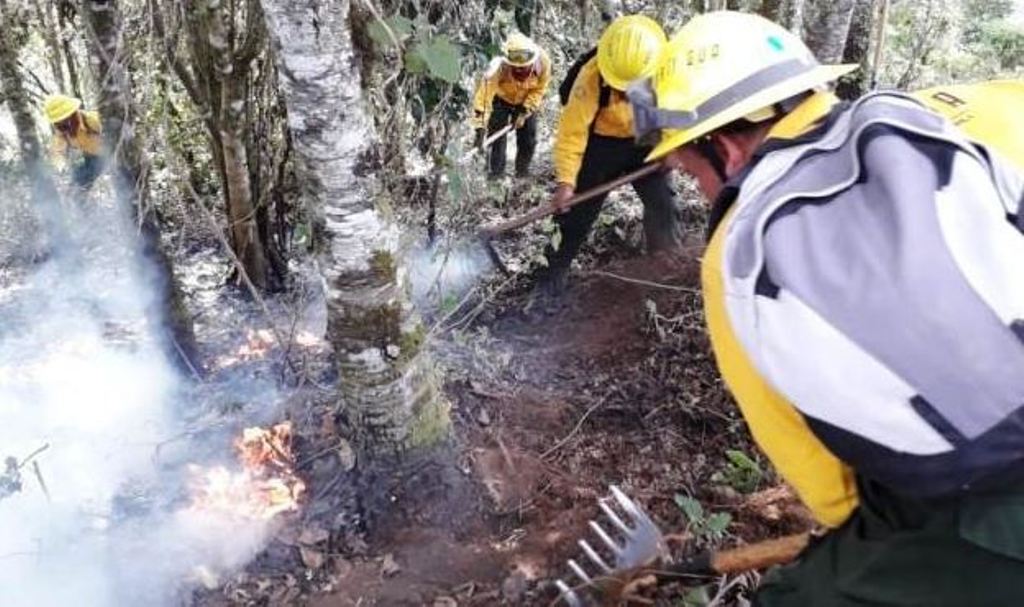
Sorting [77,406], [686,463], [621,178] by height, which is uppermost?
[621,178]

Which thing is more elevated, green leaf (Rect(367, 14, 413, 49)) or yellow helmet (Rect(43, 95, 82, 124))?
green leaf (Rect(367, 14, 413, 49))

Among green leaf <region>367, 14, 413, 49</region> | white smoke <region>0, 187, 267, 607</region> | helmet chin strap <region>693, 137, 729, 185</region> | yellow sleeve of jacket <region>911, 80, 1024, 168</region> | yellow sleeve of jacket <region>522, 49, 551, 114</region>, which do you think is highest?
green leaf <region>367, 14, 413, 49</region>

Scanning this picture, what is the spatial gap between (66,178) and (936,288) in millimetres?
9385

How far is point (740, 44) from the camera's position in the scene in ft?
6.47

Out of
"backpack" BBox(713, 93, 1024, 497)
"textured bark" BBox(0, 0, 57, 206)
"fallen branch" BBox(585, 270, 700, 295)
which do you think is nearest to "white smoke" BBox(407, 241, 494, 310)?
"fallen branch" BBox(585, 270, 700, 295)

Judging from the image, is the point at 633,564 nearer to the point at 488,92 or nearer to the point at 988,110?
the point at 988,110

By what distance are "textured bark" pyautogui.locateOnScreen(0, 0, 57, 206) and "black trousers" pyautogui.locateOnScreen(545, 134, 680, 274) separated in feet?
14.7

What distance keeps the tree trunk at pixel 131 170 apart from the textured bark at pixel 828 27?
406 centimetres

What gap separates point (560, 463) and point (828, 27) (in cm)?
328

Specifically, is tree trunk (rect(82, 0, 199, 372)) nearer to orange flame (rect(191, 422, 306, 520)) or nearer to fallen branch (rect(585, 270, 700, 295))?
orange flame (rect(191, 422, 306, 520))

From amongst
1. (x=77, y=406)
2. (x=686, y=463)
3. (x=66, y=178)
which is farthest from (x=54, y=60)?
(x=686, y=463)

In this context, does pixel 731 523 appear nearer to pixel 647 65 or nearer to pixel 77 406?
pixel 647 65

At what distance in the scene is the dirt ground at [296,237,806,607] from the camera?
3.41m

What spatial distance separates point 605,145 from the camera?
5750 millimetres
